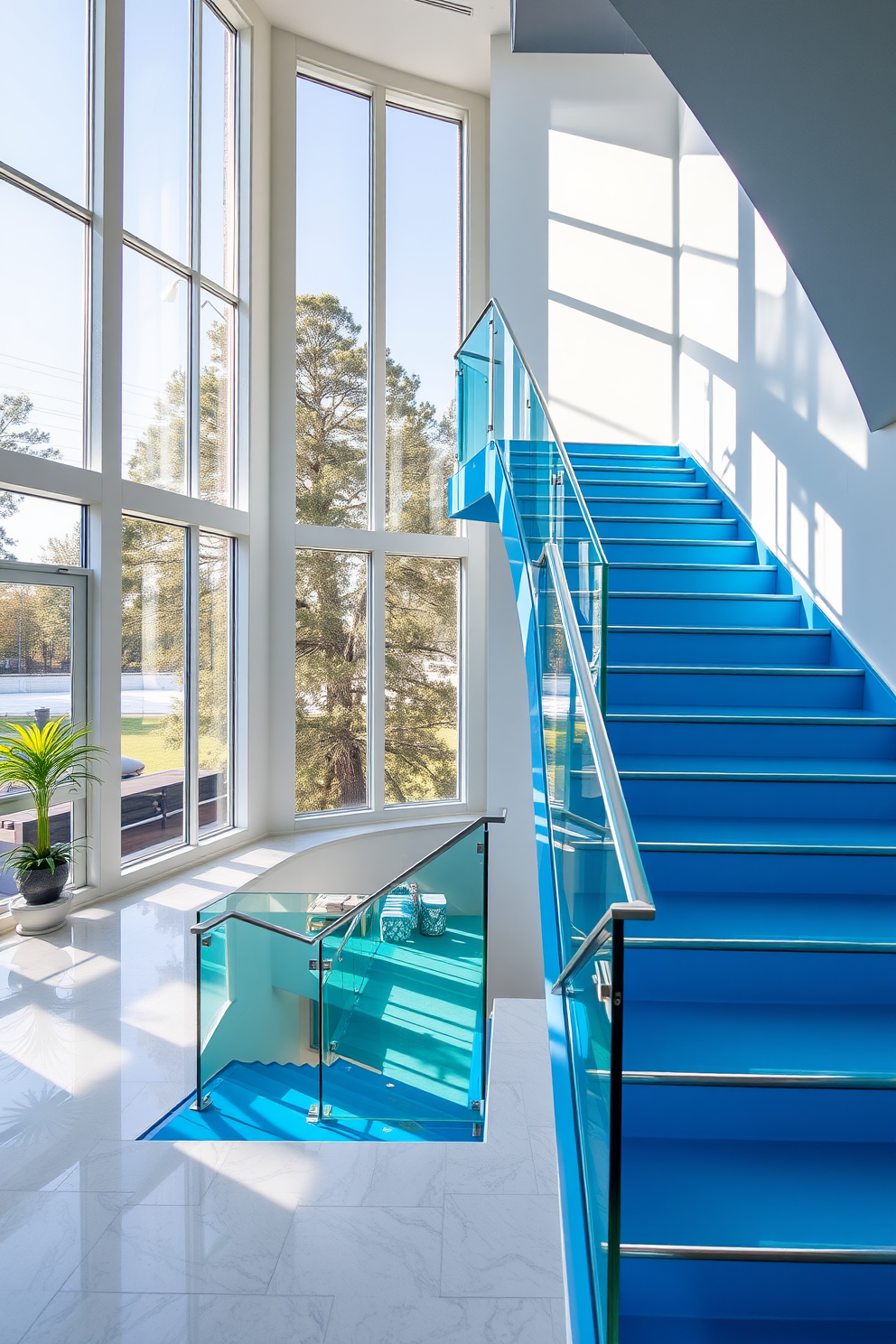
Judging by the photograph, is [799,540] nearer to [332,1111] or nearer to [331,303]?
[332,1111]

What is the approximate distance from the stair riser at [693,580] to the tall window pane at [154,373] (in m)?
4.42

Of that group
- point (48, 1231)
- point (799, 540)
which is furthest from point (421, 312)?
point (48, 1231)

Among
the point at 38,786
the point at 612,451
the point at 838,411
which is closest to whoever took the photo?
the point at 838,411

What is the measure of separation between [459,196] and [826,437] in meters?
7.50

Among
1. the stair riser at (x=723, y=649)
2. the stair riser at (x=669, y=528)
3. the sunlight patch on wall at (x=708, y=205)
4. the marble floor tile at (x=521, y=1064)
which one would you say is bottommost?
the marble floor tile at (x=521, y=1064)

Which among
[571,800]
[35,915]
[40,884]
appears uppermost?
[571,800]

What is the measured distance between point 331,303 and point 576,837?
848 centimetres

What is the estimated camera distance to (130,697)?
721 cm

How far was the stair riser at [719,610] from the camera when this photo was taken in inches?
183

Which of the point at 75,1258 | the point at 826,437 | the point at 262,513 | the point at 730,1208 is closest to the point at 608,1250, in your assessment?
the point at 730,1208

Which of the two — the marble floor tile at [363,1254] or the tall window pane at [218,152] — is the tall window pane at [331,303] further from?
the marble floor tile at [363,1254]

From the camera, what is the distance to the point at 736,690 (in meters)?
4.04

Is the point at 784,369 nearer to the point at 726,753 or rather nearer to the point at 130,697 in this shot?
the point at 726,753

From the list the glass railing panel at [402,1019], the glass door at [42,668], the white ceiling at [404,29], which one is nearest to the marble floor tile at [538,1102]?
the glass railing panel at [402,1019]
